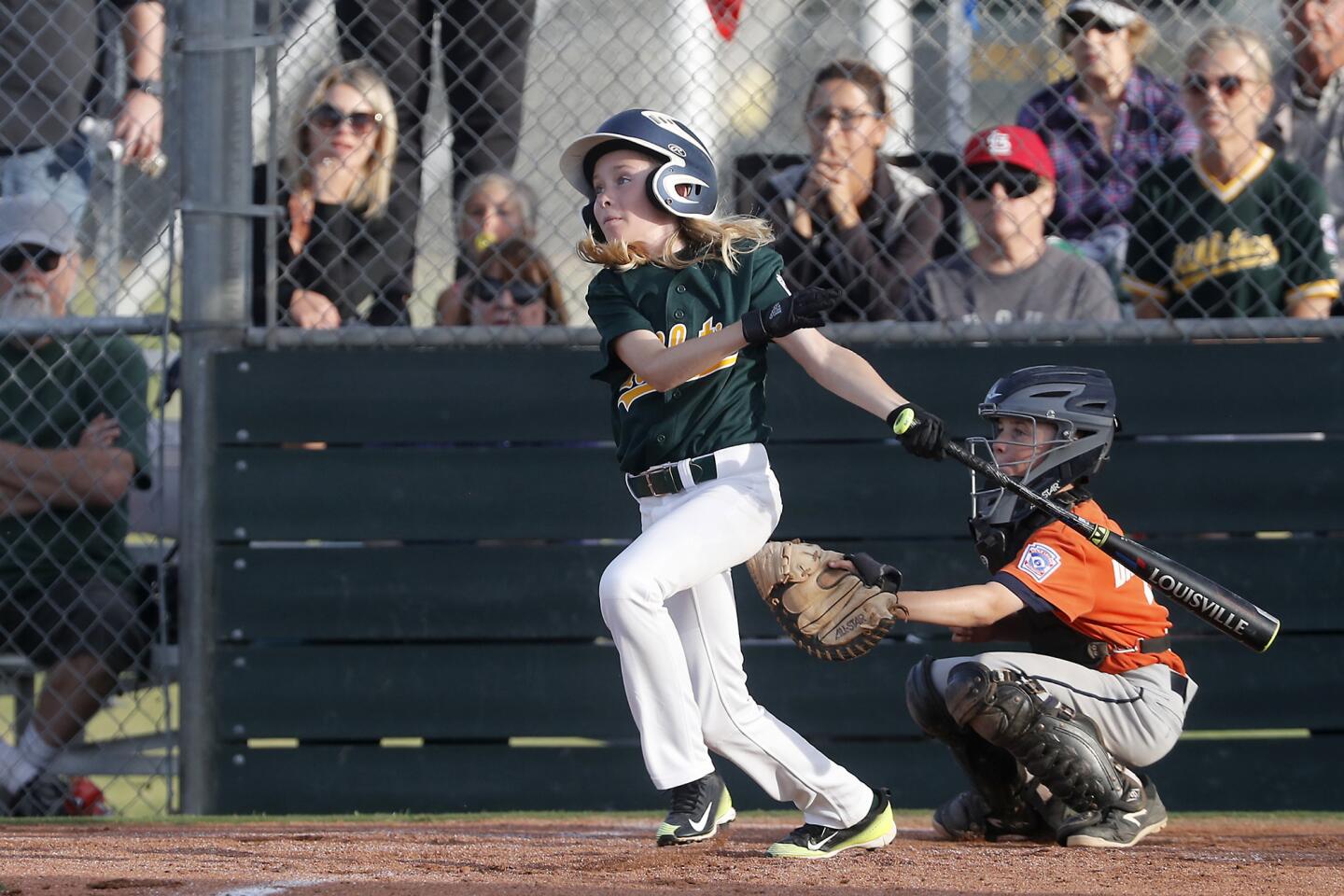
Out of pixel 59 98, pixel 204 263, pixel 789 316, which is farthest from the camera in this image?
pixel 59 98

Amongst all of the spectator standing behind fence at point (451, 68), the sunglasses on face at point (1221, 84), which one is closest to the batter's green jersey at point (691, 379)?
the spectator standing behind fence at point (451, 68)

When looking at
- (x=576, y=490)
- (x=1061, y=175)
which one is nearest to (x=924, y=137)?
(x=1061, y=175)

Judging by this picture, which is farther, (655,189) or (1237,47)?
(1237,47)

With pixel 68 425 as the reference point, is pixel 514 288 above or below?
above

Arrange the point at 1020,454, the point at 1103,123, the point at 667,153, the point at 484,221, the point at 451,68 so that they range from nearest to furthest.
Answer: the point at 667,153
the point at 1020,454
the point at 484,221
the point at 451,68
the point at 1103,123

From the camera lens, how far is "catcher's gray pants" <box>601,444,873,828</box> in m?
3.44

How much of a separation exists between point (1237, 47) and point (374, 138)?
281cm

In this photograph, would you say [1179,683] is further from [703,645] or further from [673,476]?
[673,476]

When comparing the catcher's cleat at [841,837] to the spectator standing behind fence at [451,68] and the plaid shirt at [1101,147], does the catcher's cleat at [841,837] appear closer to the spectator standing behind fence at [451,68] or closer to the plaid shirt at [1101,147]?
the spectator standing behind fence at [451,68]

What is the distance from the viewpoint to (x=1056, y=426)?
3916mm

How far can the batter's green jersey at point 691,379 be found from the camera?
11.9ft

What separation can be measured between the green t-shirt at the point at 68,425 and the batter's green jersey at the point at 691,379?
202 centimetres

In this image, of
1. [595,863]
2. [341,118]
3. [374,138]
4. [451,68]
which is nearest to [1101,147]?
[451,68]

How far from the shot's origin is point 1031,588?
3750mm
